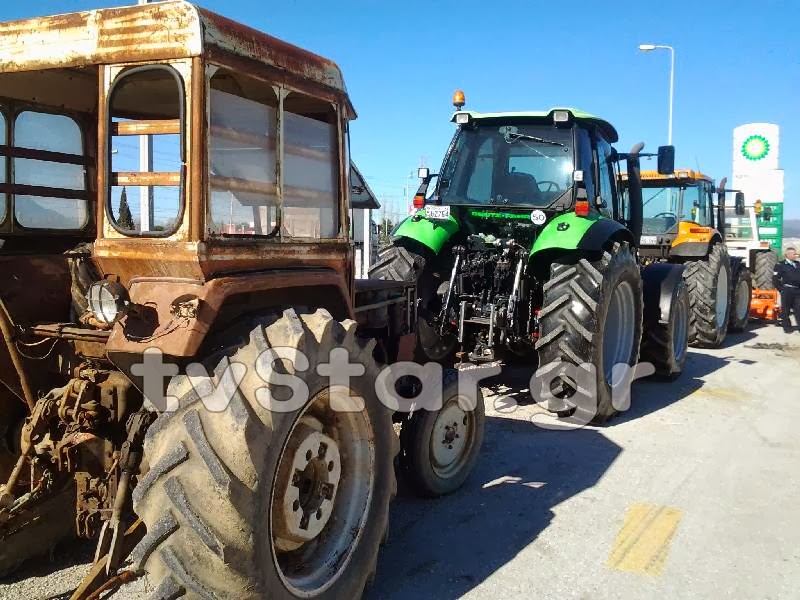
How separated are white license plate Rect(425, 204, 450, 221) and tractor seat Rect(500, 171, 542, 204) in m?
0.69

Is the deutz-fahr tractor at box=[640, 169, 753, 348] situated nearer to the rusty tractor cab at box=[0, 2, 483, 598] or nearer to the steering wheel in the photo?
the steering wheel

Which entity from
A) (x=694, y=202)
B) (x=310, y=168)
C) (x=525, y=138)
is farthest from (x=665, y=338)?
(x=310, y=168)

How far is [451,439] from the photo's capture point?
446 centimetres

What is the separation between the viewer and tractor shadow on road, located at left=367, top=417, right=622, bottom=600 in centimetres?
348

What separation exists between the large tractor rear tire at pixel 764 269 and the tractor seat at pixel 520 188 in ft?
27.5

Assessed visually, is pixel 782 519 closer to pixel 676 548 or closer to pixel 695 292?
pixel 676 548

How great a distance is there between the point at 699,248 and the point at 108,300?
9281mm

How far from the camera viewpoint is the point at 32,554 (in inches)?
137

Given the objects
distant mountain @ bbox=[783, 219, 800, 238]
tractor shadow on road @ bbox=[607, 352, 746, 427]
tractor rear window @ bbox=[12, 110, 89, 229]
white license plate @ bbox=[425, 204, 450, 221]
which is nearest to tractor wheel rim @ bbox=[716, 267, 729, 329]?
tractor shadow on road @ bbox=[607, 352, 746, 427]

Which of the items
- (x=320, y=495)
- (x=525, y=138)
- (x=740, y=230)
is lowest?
(x=320, y=495)

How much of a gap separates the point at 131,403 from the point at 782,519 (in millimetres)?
3734

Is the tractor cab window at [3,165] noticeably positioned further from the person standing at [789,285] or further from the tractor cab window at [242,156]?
the person standing at [789,285]

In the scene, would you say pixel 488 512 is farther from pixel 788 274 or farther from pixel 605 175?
pixel 788 274

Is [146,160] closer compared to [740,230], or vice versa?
[146,160]
